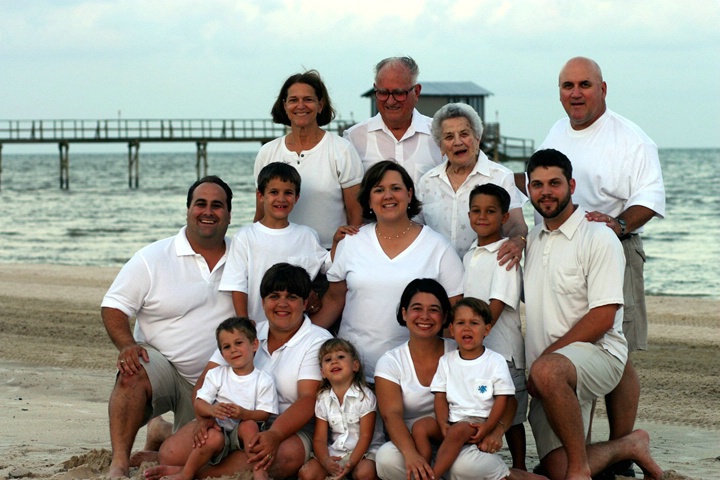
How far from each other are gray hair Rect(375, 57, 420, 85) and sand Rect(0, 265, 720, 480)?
274cm

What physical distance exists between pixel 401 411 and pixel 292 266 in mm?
1063

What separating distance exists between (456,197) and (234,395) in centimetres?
189

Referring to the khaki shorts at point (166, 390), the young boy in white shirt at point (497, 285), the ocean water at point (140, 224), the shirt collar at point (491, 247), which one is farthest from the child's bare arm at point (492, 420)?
the ocean water at point (140, 224)

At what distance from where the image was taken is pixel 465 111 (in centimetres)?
648

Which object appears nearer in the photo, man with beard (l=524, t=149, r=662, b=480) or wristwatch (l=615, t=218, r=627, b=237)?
man with beard (l=524, t=149, r=662, b=480)

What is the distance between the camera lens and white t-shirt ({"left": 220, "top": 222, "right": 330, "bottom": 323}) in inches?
251

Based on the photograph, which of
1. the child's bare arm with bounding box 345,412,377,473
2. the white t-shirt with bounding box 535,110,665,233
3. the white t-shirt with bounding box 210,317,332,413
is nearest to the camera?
the child's bare arm with bounding box 345,412,377,473

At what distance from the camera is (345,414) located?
5.82m

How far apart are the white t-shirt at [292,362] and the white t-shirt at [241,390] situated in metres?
0.13

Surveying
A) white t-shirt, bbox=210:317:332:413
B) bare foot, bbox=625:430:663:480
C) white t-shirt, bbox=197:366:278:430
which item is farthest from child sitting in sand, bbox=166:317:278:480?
bare foot, bbox=625:430:663:480

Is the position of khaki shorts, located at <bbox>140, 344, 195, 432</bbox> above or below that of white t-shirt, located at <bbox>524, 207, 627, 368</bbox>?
below

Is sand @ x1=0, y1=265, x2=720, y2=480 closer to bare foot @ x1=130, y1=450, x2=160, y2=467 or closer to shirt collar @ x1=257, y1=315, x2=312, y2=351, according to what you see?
bare foot @ x1=130, y1=450, x2=160, y2=467

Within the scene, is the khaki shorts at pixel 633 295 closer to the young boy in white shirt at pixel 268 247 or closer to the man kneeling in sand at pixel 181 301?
the young boy in white shirt at pixel 268 247

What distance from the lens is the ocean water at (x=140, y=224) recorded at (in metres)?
25.1
